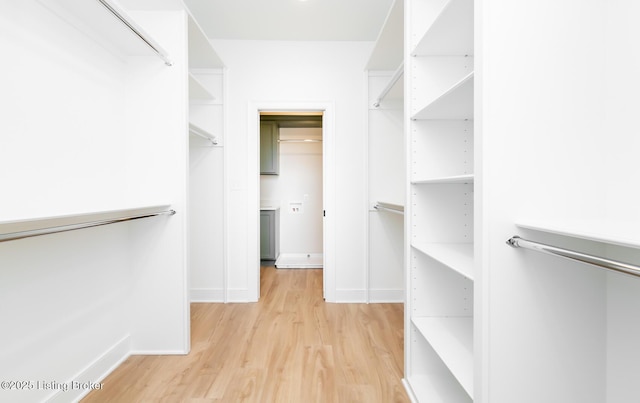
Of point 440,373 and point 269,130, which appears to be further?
point 269,130

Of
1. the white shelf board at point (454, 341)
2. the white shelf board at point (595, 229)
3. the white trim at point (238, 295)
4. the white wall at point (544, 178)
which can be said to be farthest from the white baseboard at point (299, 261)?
the white shelf board at point (595, 229)

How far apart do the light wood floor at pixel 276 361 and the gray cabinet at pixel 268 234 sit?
1.36 metres

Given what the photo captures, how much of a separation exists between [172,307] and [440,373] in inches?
65.3

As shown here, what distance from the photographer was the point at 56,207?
1360 millimetres

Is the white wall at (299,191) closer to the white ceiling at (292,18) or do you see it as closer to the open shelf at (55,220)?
the white ceiling at (292,18)

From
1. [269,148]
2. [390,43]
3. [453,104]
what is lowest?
[453,104]

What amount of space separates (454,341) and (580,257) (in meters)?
0.81

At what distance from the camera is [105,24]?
1520 mm

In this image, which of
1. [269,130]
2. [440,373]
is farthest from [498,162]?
[269,130]

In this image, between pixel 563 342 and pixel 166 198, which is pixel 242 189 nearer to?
pixel 166 198

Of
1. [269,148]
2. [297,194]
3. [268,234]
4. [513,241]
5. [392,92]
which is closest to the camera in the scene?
[513,241]

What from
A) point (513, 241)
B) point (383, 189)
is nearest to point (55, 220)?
point (513, 241)

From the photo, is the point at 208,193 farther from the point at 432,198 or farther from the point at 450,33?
the point at 450,33

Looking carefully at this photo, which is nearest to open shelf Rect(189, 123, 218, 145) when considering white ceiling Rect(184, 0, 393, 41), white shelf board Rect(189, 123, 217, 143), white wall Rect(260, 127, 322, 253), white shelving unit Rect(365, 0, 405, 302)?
white shelf board Rect(189, 123, 217, 143)
